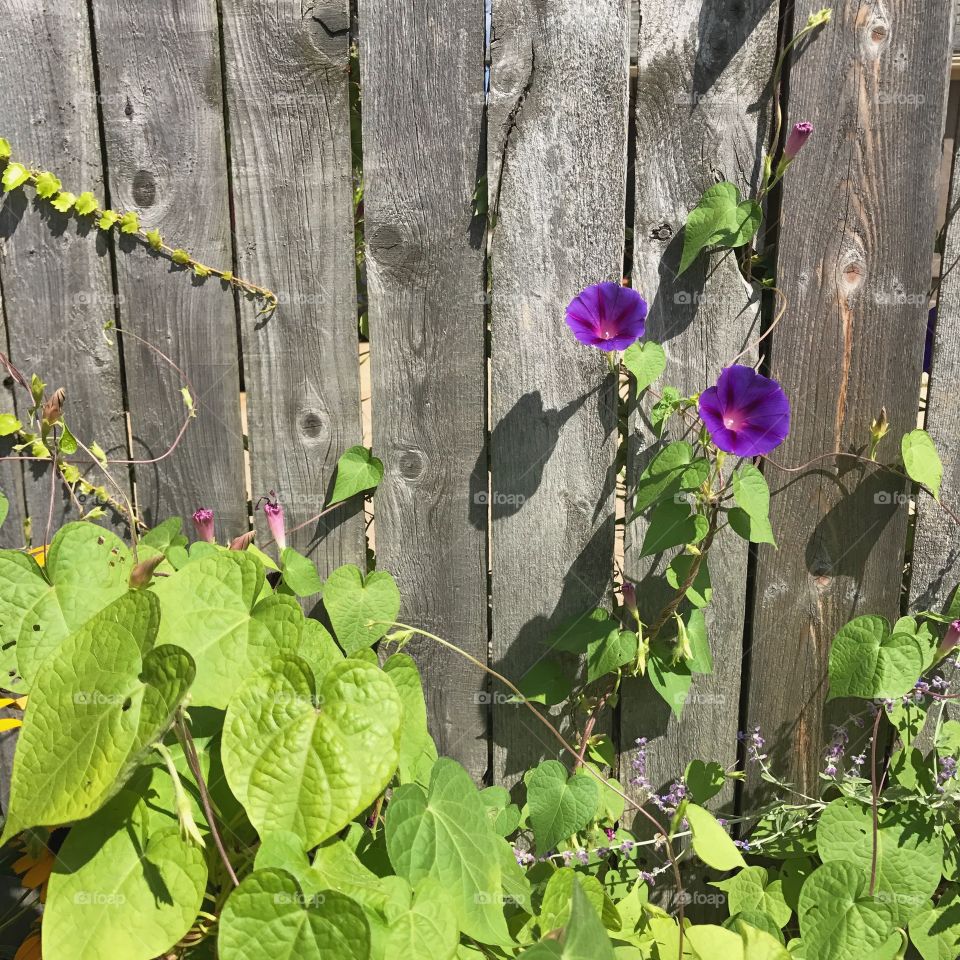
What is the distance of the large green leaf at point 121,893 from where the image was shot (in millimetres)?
1041

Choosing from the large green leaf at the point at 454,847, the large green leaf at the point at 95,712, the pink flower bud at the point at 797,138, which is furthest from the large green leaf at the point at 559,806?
the pink flower bud at the point at 797,138

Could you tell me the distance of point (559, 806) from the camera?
1.62 m

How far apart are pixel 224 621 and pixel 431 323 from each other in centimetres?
76

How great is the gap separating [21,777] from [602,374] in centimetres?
123

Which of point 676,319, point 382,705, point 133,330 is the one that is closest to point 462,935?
point 382,705

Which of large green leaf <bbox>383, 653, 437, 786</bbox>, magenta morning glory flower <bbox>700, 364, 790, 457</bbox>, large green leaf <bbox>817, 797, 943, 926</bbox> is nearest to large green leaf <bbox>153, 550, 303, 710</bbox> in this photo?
large green leaf <bbox>383, 653, 437, 786</bbox>

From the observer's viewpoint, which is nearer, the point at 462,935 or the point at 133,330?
the point at 462,935

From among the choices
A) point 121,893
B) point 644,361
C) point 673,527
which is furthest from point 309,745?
point 644,361

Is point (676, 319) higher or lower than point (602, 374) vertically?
higher

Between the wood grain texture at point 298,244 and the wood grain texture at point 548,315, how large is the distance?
0.31 metres

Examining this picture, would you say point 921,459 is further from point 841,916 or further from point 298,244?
point 298,244

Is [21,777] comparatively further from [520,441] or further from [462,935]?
[520,441]

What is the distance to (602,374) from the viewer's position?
1.74 meters

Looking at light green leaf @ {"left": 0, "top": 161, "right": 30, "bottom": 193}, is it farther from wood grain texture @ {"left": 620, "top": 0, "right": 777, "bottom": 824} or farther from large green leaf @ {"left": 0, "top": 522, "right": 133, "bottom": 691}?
wood grain texture @ {"left": 620, "top": 0, "right": 777, "bottom": 824}
